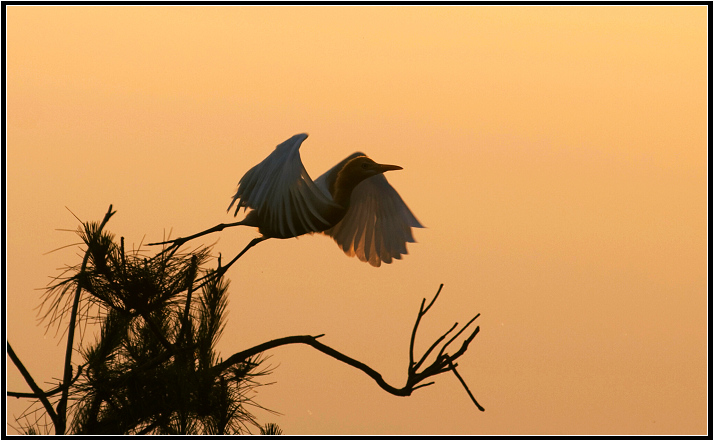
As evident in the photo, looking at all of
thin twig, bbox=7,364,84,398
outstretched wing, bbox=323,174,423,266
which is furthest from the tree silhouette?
outstretched wing, bbox=323,174,423,266

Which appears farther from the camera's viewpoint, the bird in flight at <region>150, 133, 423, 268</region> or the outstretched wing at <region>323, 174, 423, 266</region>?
the outstretched wing at <region>323, 174, 423, 266</region>

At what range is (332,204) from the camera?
549 centimetres

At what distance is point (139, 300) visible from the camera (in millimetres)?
4039

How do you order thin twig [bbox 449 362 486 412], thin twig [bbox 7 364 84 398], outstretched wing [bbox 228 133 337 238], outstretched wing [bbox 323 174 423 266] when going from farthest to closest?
outstretched wing [bbox 323 174 423 266]
outstretched wing [bbox 228 133 337 238]
thin twig [bbox 7 364 84 398]
thin twig [bbox 449 362 486 412]

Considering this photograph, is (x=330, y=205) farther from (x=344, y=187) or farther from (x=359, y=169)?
(x=359, y=169)

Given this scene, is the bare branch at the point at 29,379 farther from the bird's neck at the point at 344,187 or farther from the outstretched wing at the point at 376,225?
the outstretched wing at the point at 376,225

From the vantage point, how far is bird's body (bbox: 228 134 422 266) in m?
5.09

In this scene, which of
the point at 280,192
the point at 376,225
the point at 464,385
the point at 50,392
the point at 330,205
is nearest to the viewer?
the point at 464,385

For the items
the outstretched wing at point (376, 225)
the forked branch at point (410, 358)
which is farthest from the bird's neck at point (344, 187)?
the forked branch at point (410, 358)

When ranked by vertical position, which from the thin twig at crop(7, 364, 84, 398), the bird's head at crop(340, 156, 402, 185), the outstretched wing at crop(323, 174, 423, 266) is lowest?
the thin twig at crop(7, 364, 84, 398)

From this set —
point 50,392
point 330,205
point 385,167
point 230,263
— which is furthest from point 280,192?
point 50,392

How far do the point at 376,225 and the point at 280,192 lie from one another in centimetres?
136

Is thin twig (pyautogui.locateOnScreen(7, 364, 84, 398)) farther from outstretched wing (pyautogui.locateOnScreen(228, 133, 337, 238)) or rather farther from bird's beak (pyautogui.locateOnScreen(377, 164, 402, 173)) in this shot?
bird's beak (pyautogui.locateOnScreen(377, 164, 402, 173))

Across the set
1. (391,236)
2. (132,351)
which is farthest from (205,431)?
(391,236)
